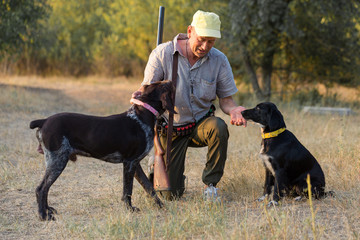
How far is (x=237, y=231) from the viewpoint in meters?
3.54

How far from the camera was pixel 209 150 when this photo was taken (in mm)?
4996

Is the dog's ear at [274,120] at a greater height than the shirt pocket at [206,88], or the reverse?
the shirt pocket at [206,88]

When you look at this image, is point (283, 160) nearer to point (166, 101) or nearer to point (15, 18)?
point (166, 101)

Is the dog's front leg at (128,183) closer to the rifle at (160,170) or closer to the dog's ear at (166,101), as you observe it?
the rifle at (160,170)

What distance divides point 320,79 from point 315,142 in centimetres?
742

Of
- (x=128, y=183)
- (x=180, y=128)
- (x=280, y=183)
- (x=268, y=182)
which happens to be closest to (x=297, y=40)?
(x=180, y=128)

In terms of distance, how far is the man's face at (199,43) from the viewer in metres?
4.69

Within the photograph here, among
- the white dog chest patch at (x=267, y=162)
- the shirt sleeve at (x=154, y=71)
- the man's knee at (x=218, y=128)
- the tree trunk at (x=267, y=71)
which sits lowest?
the tree trunk at (x=267, y=71)

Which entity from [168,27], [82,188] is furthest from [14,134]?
[168,27]

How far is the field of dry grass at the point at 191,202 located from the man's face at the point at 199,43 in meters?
1.59

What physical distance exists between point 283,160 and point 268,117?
18.8 inches

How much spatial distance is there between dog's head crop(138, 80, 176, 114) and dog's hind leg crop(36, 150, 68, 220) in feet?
3.25

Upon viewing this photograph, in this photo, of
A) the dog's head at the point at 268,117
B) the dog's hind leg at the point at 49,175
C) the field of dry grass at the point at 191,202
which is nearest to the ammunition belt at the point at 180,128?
the dog's head at the point at 268,117

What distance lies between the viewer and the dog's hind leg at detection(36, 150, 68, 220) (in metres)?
4.22
